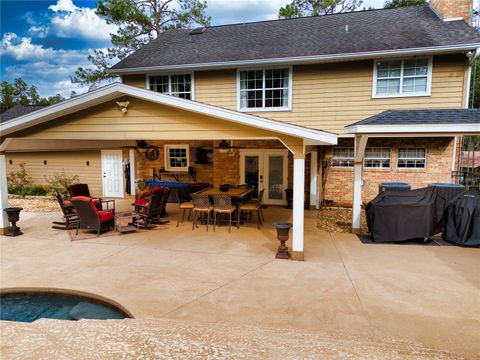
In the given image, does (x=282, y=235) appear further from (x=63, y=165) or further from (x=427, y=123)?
(x=63, y=165)

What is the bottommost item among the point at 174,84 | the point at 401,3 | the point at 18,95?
the point at 174,84

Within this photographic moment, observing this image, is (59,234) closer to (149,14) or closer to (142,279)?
(142,279)

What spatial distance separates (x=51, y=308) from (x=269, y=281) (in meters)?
3.35

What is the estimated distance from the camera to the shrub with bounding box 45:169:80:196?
549 inches

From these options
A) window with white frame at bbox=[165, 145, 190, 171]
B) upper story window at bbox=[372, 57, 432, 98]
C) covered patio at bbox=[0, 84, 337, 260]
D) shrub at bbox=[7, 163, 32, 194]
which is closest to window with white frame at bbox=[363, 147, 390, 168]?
upper story window at bbox=[372, 57, 432, 98]

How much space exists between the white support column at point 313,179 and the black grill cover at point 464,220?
4538 mm

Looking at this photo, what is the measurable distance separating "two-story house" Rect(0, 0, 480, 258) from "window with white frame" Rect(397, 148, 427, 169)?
0.03 meters

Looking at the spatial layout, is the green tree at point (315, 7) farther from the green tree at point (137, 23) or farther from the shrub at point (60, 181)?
the shrub at point (60, 181)

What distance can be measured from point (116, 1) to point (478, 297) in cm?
2100

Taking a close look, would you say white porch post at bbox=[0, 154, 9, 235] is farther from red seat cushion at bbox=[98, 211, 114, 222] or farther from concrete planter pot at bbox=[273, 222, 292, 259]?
concrete planter pot at bbox=[273, 222, 292, 259]

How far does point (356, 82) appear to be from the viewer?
10156 millimetres

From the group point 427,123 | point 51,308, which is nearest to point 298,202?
point 427,123

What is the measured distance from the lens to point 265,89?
10734 mm

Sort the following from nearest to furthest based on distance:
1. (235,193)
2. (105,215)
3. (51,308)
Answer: (51,308), (105,215), (235,193)
